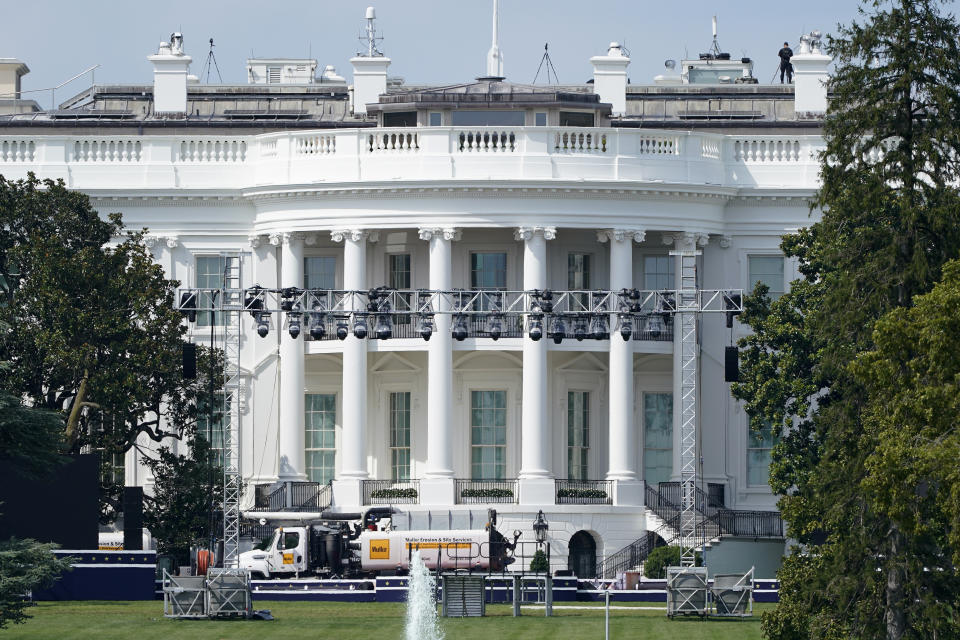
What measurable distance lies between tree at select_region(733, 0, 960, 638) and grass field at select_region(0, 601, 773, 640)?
5.70 meters

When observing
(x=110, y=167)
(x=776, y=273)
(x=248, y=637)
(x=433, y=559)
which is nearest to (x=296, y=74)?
(x=110, y=167)

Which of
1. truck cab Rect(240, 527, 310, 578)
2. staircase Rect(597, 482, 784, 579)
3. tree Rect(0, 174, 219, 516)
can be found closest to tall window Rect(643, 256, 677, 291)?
staircase Rect(597, 482, 784, 579)

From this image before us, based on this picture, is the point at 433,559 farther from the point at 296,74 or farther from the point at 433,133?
the point at 296,74

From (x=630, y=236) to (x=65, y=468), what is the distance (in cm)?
2101

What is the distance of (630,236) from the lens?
81.2 metres

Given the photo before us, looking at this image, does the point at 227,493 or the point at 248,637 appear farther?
the point at 227,493

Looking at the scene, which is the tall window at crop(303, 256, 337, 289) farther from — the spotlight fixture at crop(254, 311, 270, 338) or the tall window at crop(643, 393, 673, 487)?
the spotlight fixture at crop(254, 311, 270, 338)

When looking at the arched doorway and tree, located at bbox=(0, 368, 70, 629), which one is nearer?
tree, located at bbox=(0, 368, 70, 629)

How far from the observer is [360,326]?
231 ft

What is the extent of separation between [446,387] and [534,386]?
256 cm

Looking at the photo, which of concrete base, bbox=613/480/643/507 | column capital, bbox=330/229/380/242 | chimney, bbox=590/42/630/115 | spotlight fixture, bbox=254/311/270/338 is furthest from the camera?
chimney, bbox=590/42/630/115

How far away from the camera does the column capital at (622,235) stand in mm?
81000

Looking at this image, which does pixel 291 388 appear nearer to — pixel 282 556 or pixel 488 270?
pixel 488 270

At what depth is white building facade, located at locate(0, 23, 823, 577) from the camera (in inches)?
3155
